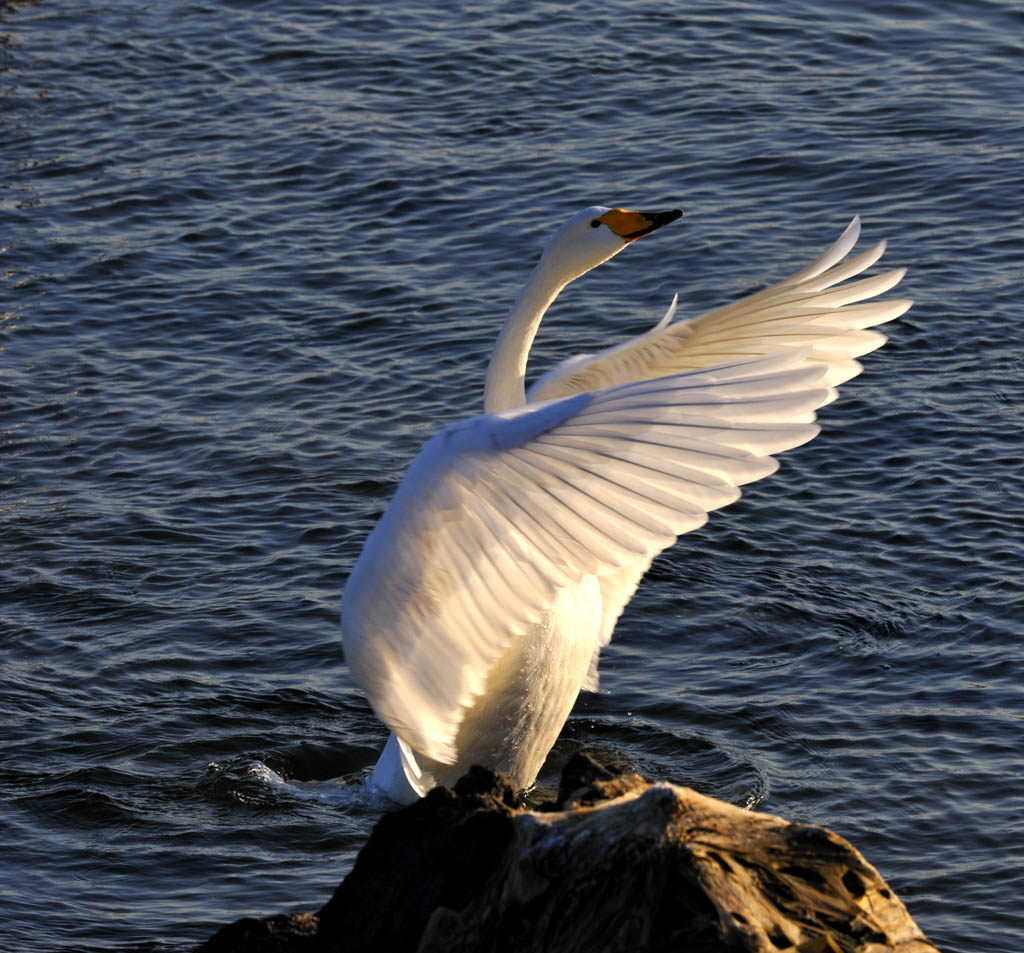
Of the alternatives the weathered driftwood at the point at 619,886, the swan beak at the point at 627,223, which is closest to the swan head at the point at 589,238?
the swan beak at the point at 627,223

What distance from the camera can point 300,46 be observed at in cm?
1680

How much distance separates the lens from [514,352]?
23.0 feet

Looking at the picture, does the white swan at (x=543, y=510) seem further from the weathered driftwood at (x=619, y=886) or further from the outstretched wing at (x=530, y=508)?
the weathered driftwood at (x=619, y=886)

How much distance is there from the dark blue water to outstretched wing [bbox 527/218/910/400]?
5.76 feet

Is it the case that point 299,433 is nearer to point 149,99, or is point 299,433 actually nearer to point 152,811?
point 152,811

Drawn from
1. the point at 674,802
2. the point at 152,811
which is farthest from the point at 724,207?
the point at 674,802

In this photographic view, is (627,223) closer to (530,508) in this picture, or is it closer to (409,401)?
(530,508)

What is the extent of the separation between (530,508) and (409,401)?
5.87 m

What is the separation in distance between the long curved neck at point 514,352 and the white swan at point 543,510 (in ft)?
2.87

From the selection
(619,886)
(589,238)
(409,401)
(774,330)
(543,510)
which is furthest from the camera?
(409,401)

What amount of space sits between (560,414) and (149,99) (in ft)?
39.1

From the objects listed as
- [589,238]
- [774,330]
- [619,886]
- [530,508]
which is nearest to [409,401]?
[589,238]

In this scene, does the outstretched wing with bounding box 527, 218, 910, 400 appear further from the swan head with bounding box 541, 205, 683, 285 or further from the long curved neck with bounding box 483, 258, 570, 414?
the swan head with bounding box 541, 205, 683, 285

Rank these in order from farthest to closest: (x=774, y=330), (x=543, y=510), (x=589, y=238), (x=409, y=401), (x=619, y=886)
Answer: (x=409, y=401)
(x=589, y=238)
(x=774, y=330)
(x=543, y=510)
(x=619, y=886)
